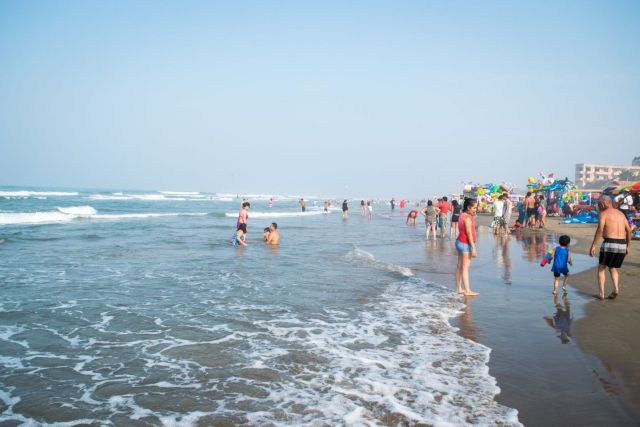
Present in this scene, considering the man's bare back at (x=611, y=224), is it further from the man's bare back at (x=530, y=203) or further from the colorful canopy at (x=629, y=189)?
the colorful canopy at (x=629, y=189)

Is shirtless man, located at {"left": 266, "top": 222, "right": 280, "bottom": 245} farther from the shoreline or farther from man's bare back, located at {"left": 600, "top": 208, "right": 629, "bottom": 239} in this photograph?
man's bare back, located at {"left": 600, "top": 208, "right": 629, "bottom": 239}

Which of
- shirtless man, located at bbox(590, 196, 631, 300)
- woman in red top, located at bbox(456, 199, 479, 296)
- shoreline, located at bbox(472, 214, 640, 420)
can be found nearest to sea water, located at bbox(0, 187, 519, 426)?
woman in red top, located at bbox(456, 199, 479, 296)

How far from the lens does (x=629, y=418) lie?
320 centimetres

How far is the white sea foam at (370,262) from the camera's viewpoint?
420 inches

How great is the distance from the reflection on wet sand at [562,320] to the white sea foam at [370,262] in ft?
12.5

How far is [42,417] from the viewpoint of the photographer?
11.1 feet

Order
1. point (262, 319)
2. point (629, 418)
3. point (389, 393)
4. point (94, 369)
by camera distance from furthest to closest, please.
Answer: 1. point (262, 319)
2. point (94, 369)
3. point (389, 393)
4. point (629, 418)

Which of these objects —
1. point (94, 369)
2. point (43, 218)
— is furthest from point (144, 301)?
point (43, 218)

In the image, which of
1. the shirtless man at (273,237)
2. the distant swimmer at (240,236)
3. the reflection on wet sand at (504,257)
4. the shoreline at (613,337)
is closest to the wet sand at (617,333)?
the shoreline at (613,337)

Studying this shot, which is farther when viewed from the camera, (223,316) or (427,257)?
(427,257)

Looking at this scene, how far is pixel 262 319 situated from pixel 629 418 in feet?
14.8

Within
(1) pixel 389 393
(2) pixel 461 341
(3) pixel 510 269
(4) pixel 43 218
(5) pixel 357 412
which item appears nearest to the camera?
(5) pixel 357 412

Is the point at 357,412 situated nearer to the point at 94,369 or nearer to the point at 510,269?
the point at 94,369

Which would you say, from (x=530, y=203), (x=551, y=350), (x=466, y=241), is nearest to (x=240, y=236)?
(x=466, y=241)
